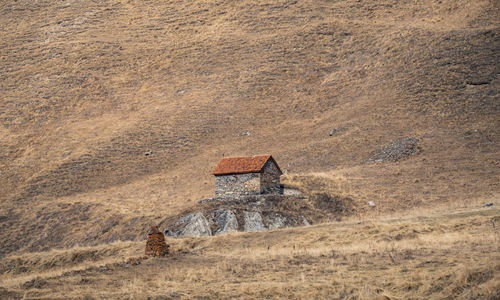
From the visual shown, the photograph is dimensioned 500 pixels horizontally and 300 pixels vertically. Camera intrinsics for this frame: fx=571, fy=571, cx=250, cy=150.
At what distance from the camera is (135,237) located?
35031 mm

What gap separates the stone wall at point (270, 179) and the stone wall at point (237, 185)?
0.44 metres

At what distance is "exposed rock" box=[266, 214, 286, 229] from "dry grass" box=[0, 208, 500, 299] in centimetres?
452

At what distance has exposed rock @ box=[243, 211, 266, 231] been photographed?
3185 cm

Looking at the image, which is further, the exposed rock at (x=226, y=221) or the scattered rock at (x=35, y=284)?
the exposed rock at (x=226, y=221)

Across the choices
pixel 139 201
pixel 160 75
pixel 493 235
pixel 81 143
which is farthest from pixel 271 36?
pixel 493 235

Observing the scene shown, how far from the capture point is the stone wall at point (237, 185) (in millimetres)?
35312

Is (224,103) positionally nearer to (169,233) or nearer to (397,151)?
(397,151)

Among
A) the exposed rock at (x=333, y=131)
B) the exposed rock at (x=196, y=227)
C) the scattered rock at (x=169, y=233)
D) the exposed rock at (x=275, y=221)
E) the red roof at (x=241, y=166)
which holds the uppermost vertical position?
the red roof at (x=241, y=166)

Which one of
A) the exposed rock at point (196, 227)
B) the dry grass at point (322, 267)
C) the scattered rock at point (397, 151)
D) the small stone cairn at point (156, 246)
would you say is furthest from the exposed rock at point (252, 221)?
the scattered rock at point (397, 151)

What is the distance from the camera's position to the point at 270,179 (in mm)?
36594

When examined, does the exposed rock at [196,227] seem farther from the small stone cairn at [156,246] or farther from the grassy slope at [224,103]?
the small stone cairn at [156,246]

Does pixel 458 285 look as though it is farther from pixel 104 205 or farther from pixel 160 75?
pixel 160 75

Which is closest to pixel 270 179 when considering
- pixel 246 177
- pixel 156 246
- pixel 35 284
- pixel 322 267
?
pixel 246 177

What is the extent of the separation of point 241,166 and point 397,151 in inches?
695
